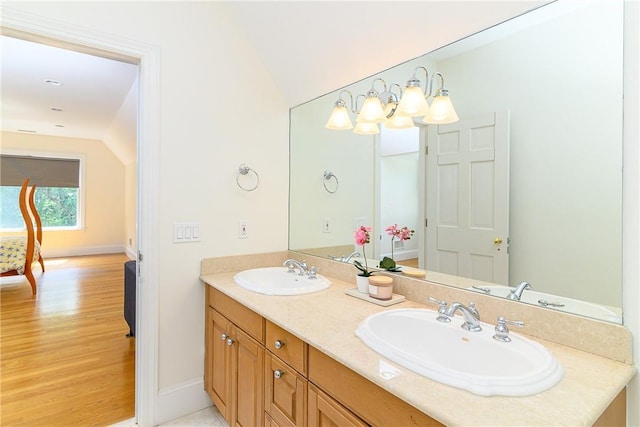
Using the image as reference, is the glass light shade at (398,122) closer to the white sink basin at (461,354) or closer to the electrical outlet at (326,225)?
the electrical outlet at (326,225)

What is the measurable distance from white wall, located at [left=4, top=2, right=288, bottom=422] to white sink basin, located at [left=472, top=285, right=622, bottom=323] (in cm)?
146

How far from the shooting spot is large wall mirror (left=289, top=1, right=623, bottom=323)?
103 cm

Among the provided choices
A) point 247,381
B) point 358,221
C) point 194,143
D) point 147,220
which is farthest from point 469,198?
point 147,220

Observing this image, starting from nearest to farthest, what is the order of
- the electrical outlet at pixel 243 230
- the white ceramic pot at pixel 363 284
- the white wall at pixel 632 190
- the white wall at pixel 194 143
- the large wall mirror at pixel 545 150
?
the white wall at pixel 632 190, the large wall mirror at pixel 545 150, the white ceramic pot at pixel 363 284, the white wall at pixel 194 143, the electrical outlet at pixel 243 230

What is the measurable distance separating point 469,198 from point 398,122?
1.79 feet

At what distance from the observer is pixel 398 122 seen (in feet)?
5.54

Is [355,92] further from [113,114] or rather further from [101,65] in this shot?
[113,114]

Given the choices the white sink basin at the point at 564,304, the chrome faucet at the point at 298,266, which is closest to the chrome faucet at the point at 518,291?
the white sink basin at the point at 564,304

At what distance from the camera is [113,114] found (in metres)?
4.88

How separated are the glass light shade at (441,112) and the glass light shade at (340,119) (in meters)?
0.58

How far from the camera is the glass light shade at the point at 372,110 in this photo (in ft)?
5.72

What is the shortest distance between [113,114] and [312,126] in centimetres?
411

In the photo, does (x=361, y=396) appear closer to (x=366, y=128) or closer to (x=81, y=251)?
(x=366, y=128)

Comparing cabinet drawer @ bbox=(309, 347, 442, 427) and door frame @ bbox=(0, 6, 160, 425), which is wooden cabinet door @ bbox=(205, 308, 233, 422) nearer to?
door frame @ bbox=(0, 6, 160, 425)
